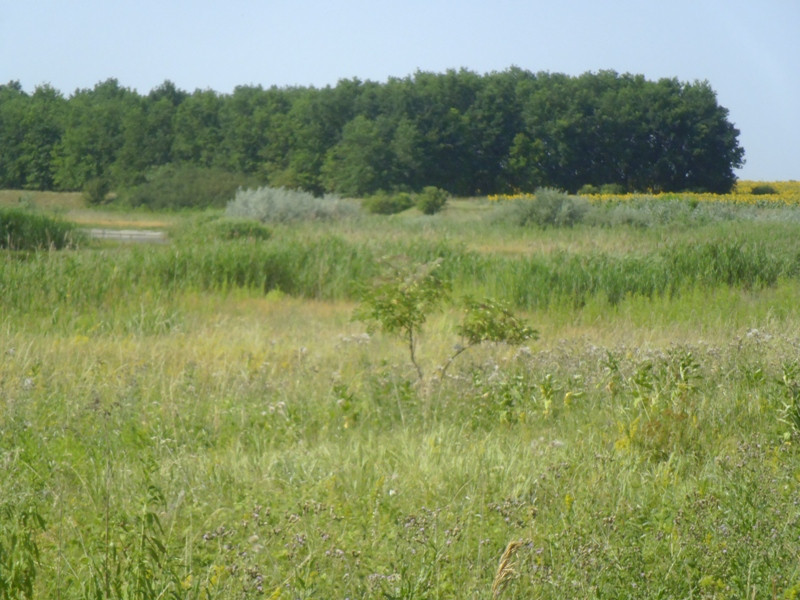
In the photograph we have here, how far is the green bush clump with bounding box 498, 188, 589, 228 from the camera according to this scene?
25953mm

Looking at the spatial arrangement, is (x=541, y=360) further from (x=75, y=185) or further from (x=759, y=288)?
(x=75, y=185)

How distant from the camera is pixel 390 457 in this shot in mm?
4172

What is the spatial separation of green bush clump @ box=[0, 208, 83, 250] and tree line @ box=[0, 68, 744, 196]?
42.1 feet

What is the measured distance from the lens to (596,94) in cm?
4941

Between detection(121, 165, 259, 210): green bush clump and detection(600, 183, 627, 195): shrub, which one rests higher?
detection(600, 183, 627, 195): shrub

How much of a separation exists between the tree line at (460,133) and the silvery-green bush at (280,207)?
489 cm

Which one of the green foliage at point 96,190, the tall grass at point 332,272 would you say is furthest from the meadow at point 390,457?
the green foliage at point 96,190

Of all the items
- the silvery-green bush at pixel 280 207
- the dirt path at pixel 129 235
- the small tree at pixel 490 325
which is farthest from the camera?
the silvery-green bush at pixel 280 207

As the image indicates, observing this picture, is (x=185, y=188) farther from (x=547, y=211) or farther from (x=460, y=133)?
(x=460, y=133)

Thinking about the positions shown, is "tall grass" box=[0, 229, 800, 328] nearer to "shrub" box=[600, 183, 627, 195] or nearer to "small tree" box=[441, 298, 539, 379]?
"small tree" box=[441, 298, 539, 379]

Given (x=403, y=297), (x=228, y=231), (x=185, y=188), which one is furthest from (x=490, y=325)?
(x=185, y=188)

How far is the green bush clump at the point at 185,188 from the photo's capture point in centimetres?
3002

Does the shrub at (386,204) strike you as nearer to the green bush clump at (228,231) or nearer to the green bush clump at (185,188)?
the green bush clump at (185,188)

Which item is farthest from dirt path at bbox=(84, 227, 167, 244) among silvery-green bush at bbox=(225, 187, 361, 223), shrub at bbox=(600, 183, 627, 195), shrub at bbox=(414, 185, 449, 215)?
shrub at bbox=(600, 183, 627, 195)
